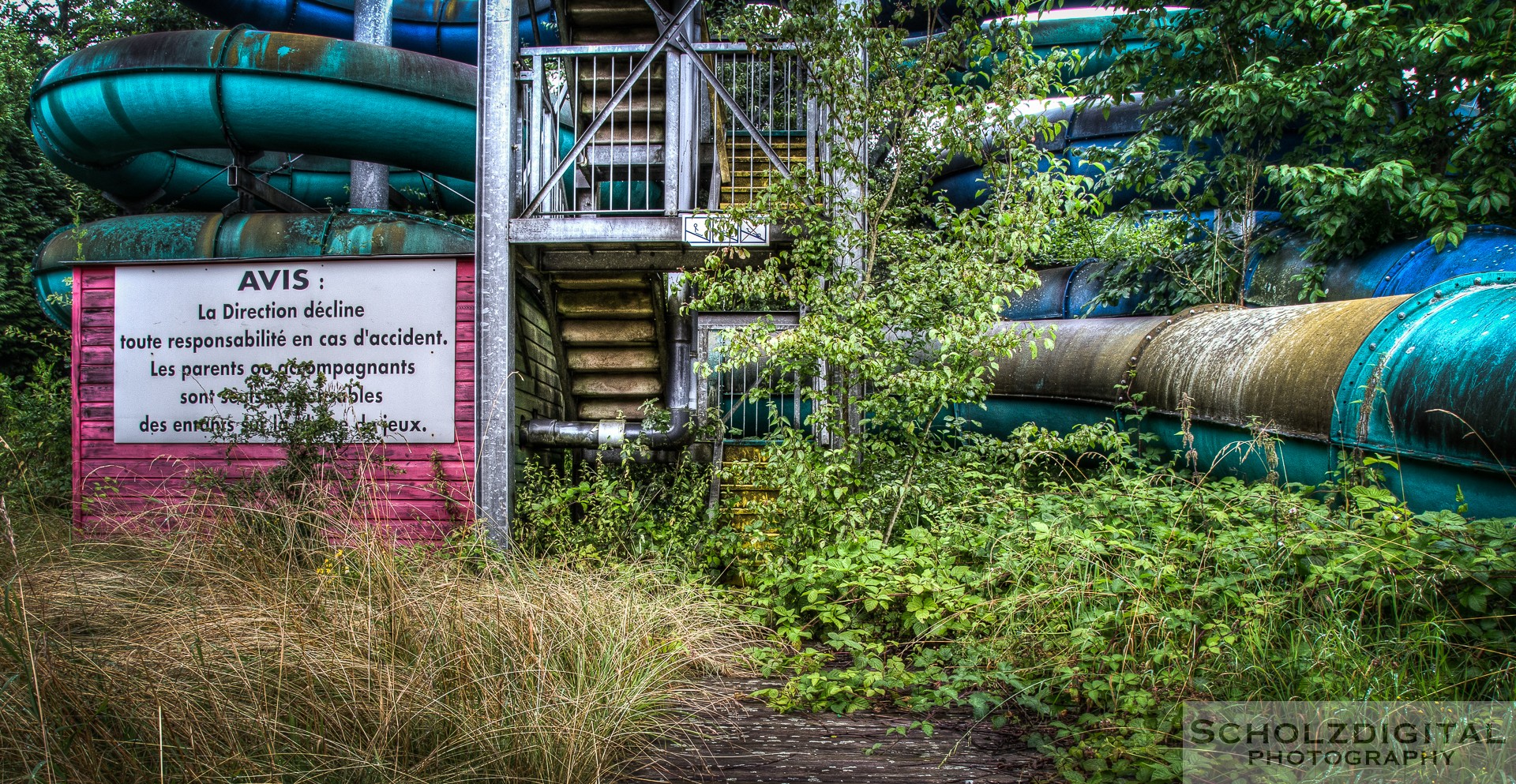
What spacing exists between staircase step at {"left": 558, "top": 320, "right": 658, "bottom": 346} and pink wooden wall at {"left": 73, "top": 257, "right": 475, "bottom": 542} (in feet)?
3.58

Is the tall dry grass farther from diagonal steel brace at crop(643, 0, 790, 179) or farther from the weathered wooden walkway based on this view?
diagonal steel brace at crop(643, 0, 790, 179)

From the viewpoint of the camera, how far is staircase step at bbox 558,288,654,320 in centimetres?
709

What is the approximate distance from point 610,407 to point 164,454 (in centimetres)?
346

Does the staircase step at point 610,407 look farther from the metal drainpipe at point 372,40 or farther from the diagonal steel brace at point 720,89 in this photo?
the metal drainpipe at point 372,40

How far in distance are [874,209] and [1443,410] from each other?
310 cm

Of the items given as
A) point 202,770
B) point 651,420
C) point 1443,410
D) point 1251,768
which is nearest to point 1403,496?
point 1443,410

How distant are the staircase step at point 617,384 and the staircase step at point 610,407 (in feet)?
0.25

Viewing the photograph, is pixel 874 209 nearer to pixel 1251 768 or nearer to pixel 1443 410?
pixel 1443 410

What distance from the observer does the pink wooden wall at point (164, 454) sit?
246 inches

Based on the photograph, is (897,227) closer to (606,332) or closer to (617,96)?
(617,96)

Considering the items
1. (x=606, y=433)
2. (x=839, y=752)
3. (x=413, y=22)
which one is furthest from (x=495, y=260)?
(x=413, y=22)

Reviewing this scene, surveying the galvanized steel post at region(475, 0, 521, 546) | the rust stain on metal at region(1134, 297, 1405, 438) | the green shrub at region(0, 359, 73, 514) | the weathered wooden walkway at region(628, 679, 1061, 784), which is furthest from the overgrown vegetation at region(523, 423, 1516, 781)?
the green shrub at region(0, 359, 73, 514)

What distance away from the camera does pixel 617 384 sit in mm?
7598

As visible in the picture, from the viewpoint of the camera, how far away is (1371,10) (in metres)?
6.59
